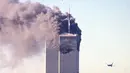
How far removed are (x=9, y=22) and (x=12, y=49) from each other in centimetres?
31

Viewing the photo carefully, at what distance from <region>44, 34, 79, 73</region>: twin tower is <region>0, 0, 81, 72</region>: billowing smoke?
0.08 m

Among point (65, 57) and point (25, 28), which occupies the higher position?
point (25, 28)

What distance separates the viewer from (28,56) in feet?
9.98

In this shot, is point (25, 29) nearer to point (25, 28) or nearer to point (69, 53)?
point (25, 28)

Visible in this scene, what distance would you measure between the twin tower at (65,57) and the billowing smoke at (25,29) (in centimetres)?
8

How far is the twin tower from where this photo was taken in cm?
301

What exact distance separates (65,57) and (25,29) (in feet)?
1.83

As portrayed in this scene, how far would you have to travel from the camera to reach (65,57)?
3109mm

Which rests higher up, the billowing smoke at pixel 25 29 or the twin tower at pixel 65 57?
the billowing smoke at pixel 25 29

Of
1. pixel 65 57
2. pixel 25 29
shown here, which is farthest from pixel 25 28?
pixel 65 57

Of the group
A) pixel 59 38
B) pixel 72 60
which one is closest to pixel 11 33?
pixel 59 38

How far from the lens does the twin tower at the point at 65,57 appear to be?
9.86 feet

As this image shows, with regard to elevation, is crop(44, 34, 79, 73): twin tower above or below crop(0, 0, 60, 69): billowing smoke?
below

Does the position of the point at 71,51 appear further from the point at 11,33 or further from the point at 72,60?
the point at 11,33
